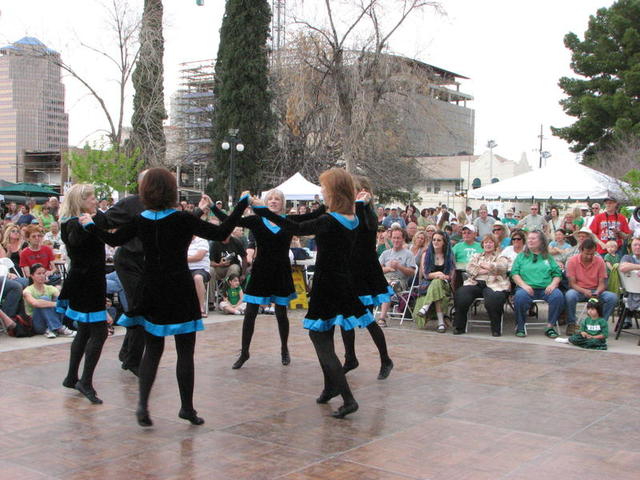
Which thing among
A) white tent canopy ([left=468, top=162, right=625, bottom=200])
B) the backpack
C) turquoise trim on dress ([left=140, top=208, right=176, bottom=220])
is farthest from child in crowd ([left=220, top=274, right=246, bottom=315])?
white tent canopy ([left=468, top=162, right=625, bottom=200])

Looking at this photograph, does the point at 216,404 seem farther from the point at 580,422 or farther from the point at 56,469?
the point at 580,422

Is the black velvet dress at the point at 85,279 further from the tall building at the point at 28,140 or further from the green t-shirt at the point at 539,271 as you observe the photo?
the tall building at the point at 28,140

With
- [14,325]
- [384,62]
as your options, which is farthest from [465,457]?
[384,62]

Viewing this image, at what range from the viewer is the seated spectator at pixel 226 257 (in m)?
11.1

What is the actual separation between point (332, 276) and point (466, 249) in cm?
506

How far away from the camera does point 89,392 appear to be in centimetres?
558

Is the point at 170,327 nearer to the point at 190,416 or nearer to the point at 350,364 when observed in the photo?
the point at 190,416

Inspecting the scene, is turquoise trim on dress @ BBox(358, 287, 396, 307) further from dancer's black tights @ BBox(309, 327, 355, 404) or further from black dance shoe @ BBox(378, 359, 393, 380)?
dancer's black tights @ BBox(309, 327, 355, 404)

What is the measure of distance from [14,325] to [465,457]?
627 centimetres

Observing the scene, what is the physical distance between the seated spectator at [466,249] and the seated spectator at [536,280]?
29.0 inches

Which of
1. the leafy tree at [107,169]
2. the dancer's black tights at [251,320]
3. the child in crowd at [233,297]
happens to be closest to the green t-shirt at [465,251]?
the child in crowd at [233,297]

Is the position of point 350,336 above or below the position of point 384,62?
below

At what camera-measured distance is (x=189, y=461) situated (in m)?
4.23

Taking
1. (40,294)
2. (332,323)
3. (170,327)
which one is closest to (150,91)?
(40,294)
